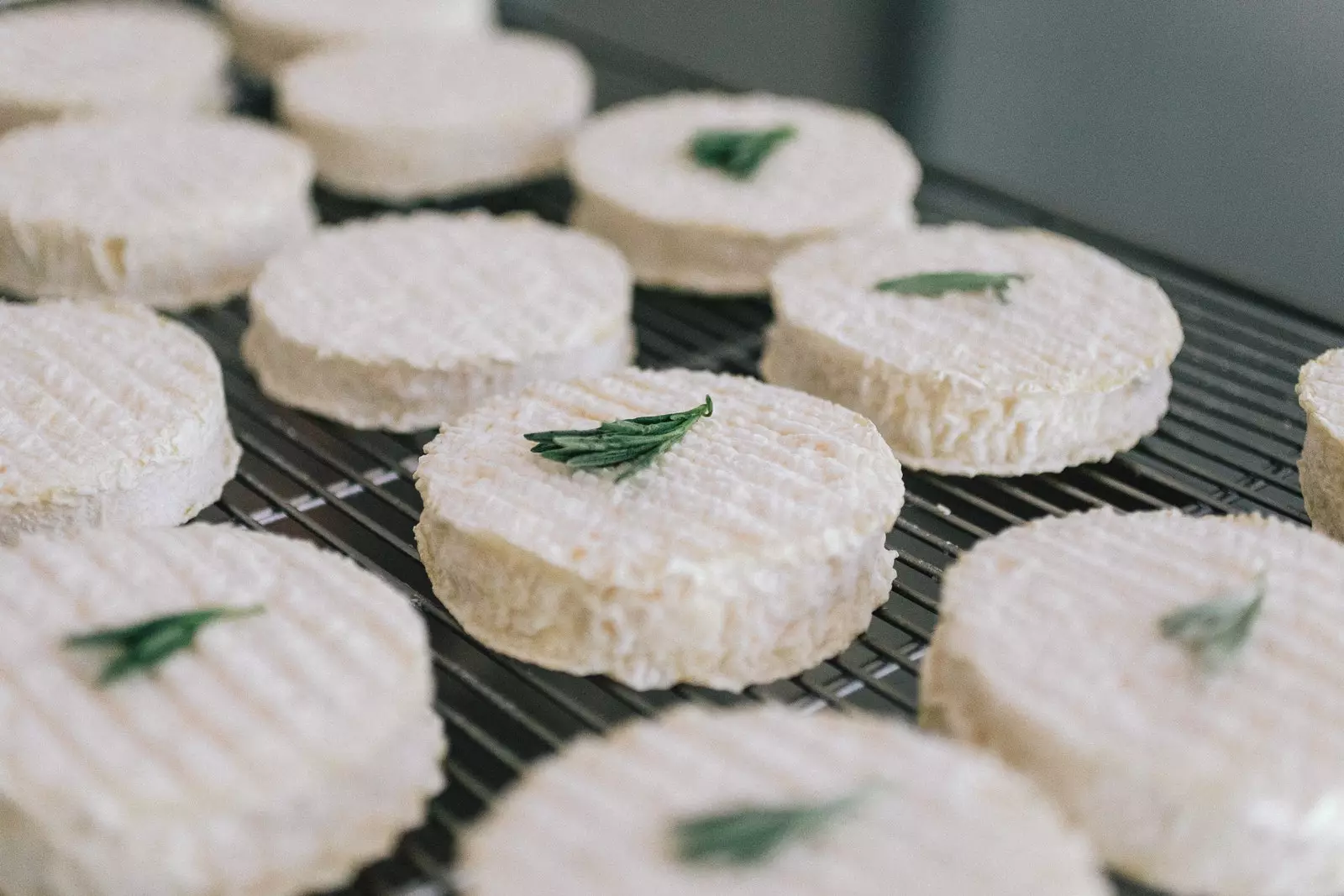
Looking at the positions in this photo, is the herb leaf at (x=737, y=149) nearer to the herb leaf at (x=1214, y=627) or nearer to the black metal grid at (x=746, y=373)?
the black metal grid at (x=746, y=373)

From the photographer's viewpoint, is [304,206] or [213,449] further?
[304,206]

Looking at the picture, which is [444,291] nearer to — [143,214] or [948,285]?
[143,214]

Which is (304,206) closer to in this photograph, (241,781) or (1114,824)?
(241,781)

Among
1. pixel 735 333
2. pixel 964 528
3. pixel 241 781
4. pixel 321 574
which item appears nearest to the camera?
pixel 241 781

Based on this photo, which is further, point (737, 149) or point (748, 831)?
point (737, 149)

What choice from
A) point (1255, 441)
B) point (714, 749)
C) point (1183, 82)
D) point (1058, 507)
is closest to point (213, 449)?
point (714, 749)

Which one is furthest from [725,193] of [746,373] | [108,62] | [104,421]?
[108,62]

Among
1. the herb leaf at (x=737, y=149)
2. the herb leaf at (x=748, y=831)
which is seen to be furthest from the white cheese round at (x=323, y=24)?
the herb leaf at (x=748, y=831)
